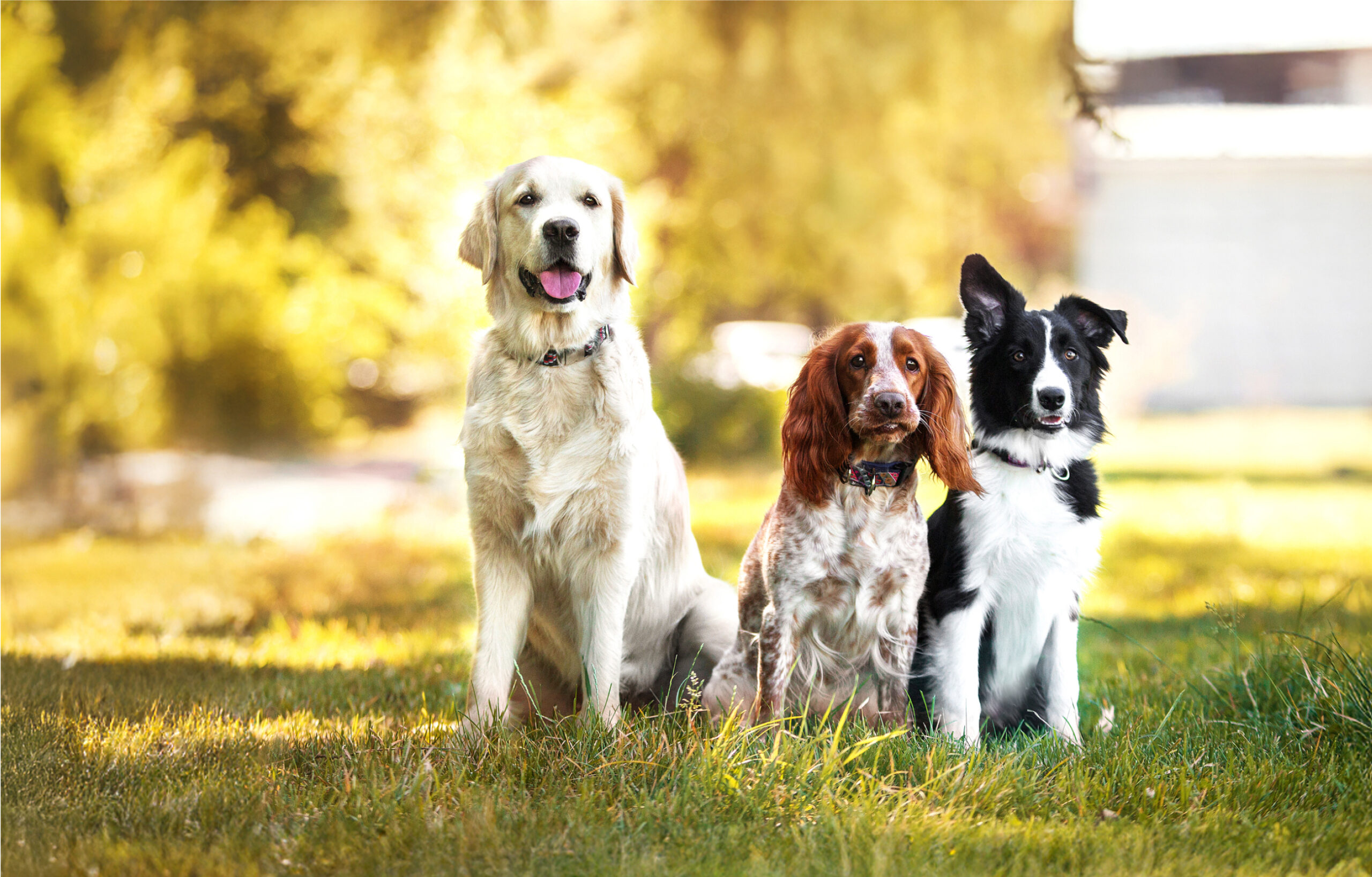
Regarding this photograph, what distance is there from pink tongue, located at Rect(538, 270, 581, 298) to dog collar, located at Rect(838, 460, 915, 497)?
1035 mm

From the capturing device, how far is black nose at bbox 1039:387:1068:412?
330cm

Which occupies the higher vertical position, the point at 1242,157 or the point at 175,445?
the point at 1242,157

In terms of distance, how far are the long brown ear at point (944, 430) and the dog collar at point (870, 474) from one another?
0.11 meters

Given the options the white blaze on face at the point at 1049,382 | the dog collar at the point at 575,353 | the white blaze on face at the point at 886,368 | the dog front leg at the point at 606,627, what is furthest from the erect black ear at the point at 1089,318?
the dog front leg at the point at 606,627

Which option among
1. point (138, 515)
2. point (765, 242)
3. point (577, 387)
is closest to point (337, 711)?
point (577, 387)

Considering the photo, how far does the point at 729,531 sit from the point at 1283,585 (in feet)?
12.3

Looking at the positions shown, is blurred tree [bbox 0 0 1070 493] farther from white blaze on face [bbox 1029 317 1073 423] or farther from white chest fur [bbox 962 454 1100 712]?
white chest fur [bbox 962 454 1100 712]

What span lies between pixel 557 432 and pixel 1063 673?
1827 millimetres

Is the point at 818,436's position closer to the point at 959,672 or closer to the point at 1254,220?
the point at 959,672

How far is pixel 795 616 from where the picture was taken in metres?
3.37

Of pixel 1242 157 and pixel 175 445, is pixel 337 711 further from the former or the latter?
pixel 1242 157

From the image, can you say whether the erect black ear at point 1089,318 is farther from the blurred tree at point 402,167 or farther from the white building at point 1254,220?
the white building at point 1254,220

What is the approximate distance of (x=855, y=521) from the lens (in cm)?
335

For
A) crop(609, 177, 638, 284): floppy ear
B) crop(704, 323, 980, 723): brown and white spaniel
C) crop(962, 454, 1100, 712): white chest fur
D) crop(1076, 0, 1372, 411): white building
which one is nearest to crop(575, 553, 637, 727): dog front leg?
crop(704, 323, 980, 723): brown and white spaniel
